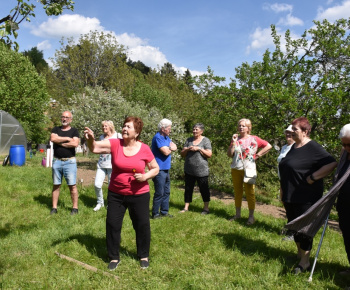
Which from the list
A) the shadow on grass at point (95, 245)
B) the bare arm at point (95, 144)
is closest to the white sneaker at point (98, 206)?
the shadow on grass at point (95, 245)

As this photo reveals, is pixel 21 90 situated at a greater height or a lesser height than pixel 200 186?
greater

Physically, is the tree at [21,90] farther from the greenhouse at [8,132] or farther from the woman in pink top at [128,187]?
the woman in pink top at [128,187]

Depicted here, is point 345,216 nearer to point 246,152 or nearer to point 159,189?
point 246,152

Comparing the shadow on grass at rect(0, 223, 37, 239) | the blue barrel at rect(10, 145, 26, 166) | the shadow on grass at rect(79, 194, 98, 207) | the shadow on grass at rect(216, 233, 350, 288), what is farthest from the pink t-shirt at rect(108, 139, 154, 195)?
the blue barrel at rect(10, 145, 26, 166)

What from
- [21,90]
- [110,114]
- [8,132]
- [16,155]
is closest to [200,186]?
[16,155]

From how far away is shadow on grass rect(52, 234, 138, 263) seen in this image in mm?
4141

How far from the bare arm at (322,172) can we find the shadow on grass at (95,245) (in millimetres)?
2536

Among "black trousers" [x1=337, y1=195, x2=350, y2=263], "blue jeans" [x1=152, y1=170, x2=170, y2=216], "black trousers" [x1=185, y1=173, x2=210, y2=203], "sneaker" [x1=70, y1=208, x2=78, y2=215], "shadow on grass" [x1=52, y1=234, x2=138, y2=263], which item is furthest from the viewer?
"black trousers" [x1=185, y1=173, x2=210, y2=203]

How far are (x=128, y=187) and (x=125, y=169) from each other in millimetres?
236

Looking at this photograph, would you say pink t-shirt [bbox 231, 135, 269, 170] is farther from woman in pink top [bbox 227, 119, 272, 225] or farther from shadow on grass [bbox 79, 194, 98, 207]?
shadow on grass [bbox 79, 194, 98, 207]

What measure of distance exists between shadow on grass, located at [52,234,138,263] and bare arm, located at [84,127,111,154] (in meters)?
1.52

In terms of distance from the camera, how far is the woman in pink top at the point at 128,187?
3705mm

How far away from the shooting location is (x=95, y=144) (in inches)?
142

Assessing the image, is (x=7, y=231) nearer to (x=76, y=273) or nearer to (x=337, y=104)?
(x=76, y=273)
